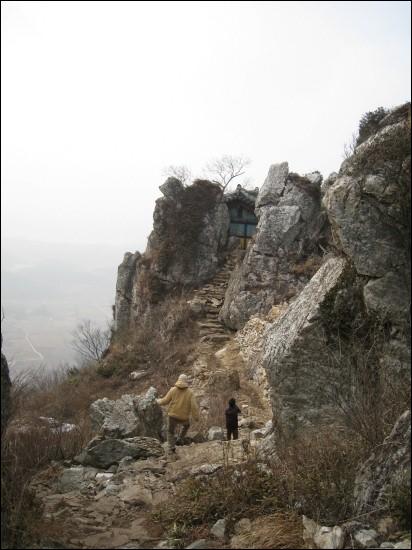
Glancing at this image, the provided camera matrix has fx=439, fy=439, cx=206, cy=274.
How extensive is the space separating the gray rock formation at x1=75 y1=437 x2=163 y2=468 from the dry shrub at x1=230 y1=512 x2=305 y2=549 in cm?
366

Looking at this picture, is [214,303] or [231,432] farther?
[214,303]

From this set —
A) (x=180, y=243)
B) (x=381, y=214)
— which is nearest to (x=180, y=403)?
(x=381, y=214)

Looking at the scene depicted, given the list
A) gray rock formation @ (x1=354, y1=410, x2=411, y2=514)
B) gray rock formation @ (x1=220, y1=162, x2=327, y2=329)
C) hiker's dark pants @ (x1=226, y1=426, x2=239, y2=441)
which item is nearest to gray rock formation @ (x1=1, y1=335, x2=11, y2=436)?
gray rock formation @ (x1=354, y1=410, x2=411, y2=514)

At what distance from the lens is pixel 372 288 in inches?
251

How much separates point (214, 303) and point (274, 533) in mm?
17614

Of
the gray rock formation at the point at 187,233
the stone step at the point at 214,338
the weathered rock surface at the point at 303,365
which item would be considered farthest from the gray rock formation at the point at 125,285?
the weathered rock surface at the point at 303,365

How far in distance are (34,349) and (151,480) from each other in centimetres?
15682

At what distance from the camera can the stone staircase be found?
20250 millimetres

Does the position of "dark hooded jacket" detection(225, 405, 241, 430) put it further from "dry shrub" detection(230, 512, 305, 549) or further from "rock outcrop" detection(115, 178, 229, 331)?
"rock outcrop" detection(115, 178, 229, 331)

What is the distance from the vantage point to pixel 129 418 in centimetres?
1030

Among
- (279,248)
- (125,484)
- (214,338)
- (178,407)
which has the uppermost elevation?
(279,248)

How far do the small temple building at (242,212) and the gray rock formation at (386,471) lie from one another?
2203 centimetres

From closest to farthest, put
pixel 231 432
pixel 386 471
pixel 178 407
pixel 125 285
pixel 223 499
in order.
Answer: pixel 386 471
pixel 223 499
pixel 178 407
pixel 231 432
pixel 125 285

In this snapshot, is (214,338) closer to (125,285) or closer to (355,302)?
(125,285)
